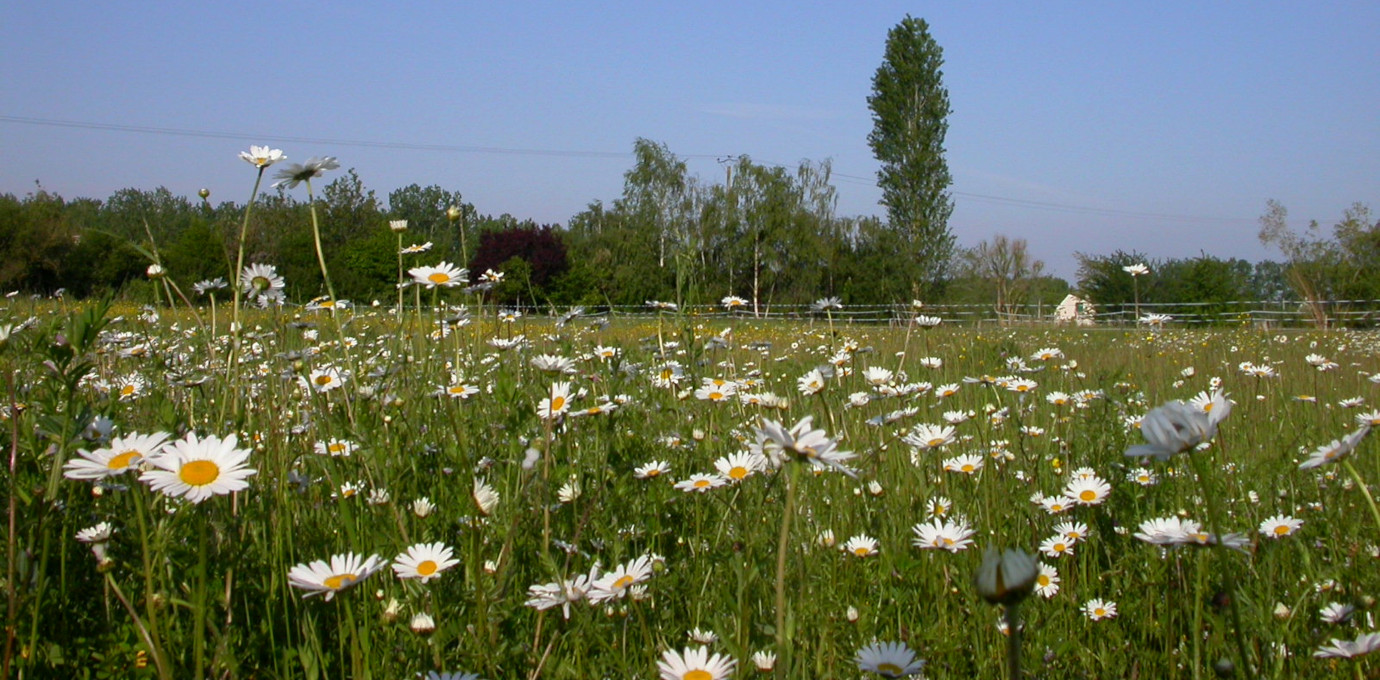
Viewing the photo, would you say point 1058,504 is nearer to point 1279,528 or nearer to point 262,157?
point 1279,528

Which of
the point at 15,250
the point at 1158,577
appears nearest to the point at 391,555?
the point at 1158,577

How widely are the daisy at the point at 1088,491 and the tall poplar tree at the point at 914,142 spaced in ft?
87.1

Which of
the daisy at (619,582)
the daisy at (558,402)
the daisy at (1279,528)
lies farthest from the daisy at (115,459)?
the daisy at (1279,528)

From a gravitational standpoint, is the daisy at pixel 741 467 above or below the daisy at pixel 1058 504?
above

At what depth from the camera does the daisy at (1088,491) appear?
5.58ft

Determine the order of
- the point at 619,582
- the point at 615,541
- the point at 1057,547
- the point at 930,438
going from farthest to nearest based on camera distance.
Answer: the point at 930,438 < the point at 1057,547 < the point at 615,541 < the point at 619,582

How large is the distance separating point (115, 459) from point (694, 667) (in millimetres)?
662

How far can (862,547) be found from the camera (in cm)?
144

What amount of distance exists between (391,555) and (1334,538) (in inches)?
Answer: 60.8

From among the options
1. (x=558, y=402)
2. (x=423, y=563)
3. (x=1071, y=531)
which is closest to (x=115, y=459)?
(x=423, y=563)

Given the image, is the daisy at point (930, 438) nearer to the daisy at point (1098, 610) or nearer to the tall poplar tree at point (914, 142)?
the daisy at point (1098, 610)

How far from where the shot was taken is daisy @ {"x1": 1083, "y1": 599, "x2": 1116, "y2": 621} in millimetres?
1431

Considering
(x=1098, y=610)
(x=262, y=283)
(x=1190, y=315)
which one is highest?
(x=262, y=283)

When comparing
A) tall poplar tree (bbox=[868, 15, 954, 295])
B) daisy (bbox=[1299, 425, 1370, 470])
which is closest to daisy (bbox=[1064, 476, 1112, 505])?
daisy (bbox=[1299, 425, 1370, 470])
